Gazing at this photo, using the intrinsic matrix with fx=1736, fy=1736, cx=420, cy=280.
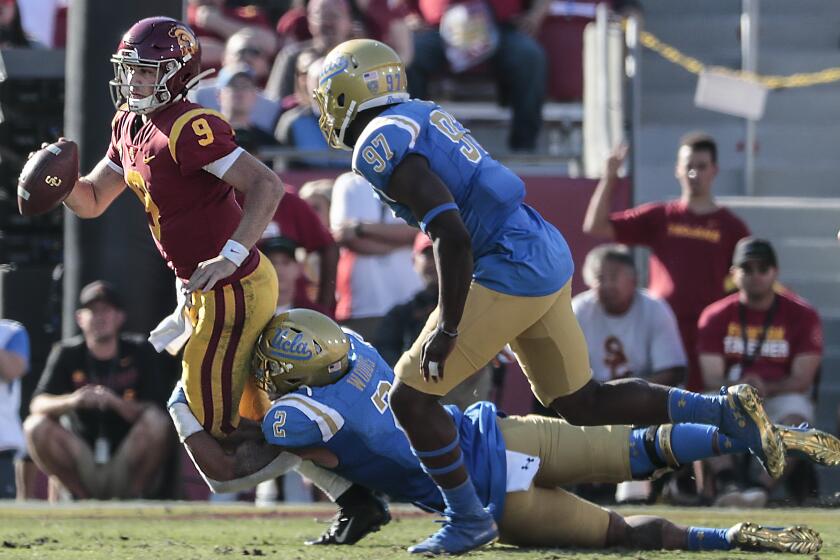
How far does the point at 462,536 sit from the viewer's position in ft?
18.1

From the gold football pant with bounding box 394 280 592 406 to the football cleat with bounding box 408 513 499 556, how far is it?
0.43m

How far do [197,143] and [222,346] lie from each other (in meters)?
0.75

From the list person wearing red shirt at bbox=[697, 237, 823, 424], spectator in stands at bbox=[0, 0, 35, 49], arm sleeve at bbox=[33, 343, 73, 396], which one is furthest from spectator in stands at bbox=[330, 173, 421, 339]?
spectator in stands at bbox=[0, 0, 35, 49]

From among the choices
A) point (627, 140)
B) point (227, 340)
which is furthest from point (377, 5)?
point (227, 340)

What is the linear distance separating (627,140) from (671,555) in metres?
4.67

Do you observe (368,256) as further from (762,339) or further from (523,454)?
(523,454)

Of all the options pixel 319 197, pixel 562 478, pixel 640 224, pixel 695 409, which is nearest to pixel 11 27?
pixel 319 197

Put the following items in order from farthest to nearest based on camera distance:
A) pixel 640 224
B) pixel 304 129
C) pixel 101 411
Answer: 1. pixel 304 129
2. pixel 640 224
3. pixel 101 411

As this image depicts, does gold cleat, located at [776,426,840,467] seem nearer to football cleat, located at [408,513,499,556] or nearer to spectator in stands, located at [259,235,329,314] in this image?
football cleat, located at [408,513,499,556]

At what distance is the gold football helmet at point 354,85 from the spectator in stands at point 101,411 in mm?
3138

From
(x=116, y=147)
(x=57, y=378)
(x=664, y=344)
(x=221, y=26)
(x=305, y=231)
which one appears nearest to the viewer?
(x=116, y=147)

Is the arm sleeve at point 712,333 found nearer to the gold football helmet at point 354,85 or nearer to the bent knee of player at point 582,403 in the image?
the bent knee of player at point 582,403

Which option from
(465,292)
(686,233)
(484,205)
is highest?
(686,233)

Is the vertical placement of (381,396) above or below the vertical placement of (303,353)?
below
